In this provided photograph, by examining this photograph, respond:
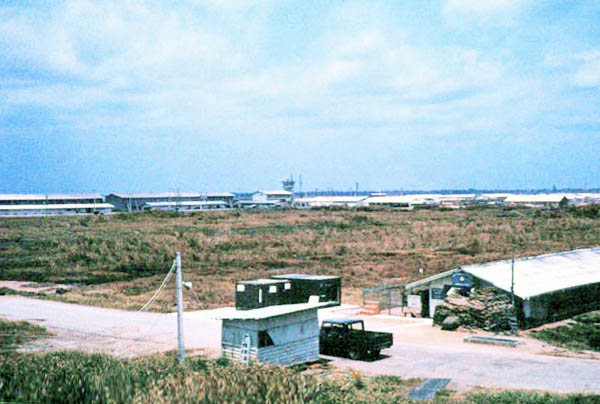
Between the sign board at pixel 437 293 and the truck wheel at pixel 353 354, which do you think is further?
the sign board at pixel 437 293

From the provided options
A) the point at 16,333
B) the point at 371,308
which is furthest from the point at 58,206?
the point at 371,308

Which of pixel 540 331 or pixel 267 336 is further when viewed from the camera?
pixel 540 331

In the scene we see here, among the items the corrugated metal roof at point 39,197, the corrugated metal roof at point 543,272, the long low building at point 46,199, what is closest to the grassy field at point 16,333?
the corrugated metal roof at point 543,272

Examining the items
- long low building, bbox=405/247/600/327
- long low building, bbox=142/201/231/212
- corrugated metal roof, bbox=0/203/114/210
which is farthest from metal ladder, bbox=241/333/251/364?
Answer: long low building, bbox=142/201/231/212

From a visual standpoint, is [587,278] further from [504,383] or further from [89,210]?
[89,210]

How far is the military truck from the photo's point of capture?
23641mm

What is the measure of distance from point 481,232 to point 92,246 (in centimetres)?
5038

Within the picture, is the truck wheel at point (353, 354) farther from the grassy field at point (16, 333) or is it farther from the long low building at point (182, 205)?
the long low building at point (182, 205)

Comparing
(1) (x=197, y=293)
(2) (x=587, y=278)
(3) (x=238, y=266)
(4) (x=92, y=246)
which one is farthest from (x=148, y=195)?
(2) (x=587, y=278)

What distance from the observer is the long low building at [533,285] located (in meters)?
31.9

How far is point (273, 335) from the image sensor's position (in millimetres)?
21609

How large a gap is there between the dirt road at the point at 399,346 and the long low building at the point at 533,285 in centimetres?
224

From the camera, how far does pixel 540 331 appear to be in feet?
99.6

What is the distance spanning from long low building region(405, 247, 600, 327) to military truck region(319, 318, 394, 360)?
10.2 metres
